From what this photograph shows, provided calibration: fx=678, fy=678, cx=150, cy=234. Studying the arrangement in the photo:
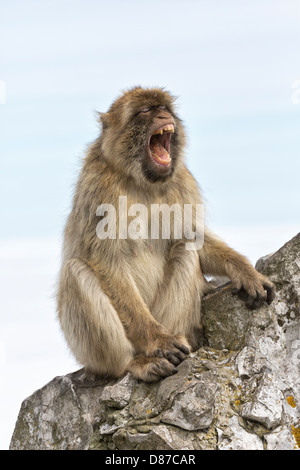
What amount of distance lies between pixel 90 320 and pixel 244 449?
1738mm

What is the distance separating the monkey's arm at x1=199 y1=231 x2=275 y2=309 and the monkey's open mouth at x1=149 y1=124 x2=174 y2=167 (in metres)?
0.91

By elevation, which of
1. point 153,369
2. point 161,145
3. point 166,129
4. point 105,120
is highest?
point 105,120

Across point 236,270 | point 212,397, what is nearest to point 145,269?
point 236,270

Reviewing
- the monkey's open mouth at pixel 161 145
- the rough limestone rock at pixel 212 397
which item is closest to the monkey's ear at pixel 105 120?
the monkey's open mouth at pixel 161 145

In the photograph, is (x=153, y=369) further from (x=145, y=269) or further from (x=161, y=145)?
(x=161, y=145)

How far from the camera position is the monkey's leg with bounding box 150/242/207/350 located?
6.35 metres

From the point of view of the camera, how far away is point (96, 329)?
609 cm

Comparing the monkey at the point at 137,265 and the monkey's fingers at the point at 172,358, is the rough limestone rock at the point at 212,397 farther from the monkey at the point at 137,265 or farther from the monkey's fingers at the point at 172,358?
the monkey at the point at 137,265

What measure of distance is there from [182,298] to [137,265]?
53 centimetres

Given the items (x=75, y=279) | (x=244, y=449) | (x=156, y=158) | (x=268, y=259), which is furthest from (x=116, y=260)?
(x=244, y=449)

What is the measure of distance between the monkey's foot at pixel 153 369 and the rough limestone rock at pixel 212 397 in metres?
0.06

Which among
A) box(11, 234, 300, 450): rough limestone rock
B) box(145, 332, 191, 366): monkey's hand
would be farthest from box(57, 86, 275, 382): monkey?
box(11, 234, 300, 450): rough limestone rock

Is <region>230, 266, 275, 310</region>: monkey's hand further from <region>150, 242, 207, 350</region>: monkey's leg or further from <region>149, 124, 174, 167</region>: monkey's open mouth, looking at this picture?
<region>149, 124, 174, 167</region>: monkey's open mouth

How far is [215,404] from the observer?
5.63m
